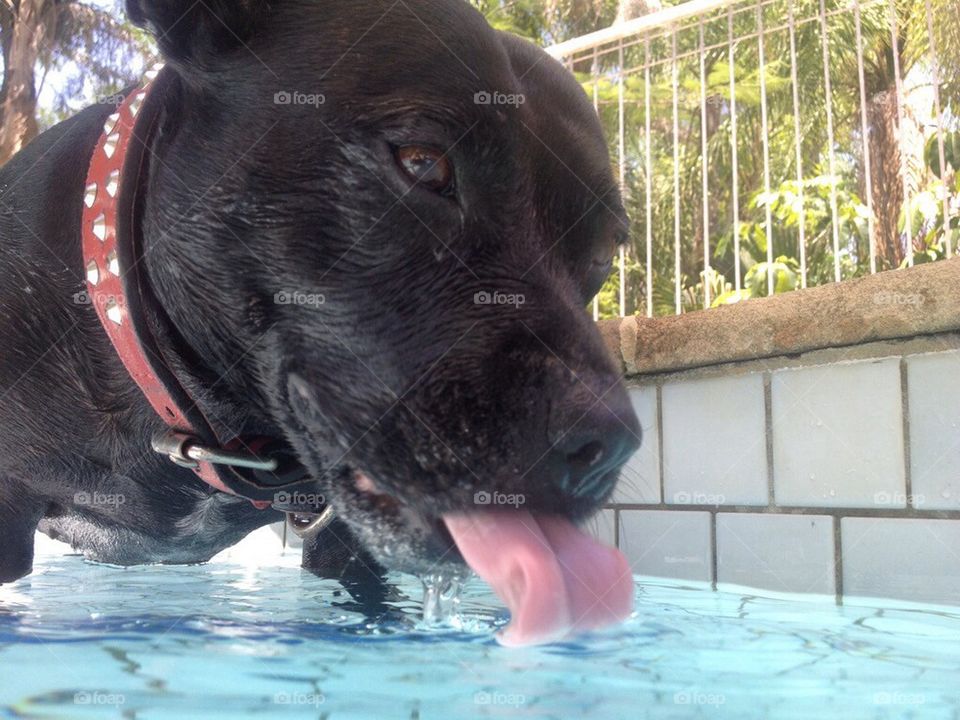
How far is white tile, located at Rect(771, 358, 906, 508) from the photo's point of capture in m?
2.73

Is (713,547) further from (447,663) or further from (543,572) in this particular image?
(543,572)

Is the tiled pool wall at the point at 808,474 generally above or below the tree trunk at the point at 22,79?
below

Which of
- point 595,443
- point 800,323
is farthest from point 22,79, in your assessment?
point 595,443

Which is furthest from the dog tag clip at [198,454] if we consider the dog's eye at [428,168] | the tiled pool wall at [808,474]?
the tiled pool wall at [808,474]

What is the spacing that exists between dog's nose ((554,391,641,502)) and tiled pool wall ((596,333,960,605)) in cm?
88

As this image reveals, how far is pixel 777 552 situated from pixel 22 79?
7.66 m

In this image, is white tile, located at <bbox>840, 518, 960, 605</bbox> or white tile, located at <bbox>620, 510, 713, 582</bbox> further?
white tile, located at <bbox>620, 510, 713, 582</bbox>

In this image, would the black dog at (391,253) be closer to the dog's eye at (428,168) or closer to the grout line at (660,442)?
the dog's eye at (428,168)

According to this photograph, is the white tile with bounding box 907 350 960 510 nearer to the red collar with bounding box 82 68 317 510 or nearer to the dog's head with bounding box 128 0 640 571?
the dog's head with bounding box 128 0 640 571

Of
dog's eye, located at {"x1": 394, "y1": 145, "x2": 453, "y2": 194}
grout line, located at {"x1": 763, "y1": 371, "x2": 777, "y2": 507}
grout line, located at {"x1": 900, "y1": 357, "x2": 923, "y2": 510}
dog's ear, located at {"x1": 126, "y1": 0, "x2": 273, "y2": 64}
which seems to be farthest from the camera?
grout line, located at {"x1": 763, "y1": 371, "x2": 777, "y2": 507}

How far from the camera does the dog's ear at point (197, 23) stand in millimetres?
1775

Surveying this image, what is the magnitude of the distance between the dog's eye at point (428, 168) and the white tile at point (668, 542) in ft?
6.39

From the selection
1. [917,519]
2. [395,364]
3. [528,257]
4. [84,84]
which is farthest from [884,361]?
[84,84]

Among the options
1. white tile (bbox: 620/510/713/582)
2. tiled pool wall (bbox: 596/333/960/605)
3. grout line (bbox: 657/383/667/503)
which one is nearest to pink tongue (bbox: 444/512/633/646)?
tiled pool wall (bbox: 596/333/960/605)
